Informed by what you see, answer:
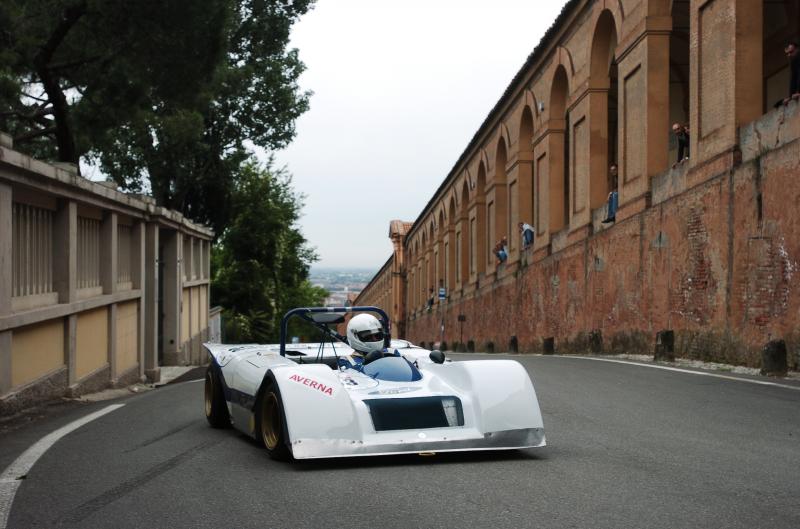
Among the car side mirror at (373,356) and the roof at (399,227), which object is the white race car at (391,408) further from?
the roof at (399,227)

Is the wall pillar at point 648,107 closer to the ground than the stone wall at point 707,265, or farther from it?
farther from it

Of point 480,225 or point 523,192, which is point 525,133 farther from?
point 480,225

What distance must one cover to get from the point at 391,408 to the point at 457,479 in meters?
1.01

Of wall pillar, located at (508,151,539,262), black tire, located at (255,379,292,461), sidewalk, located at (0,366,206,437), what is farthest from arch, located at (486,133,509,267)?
black tire, located at (255,379,292,461)

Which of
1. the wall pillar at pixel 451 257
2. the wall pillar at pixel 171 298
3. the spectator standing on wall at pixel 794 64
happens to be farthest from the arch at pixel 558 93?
the wall pillar at pixel 451 257

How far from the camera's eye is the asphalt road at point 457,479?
16.3 feet

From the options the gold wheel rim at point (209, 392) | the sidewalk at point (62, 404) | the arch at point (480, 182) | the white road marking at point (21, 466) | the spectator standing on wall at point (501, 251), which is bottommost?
the sidewalk at point (62, 404)

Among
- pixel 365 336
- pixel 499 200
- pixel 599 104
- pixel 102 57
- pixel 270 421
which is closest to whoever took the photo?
pixel 270 421

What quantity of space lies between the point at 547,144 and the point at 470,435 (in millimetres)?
26529

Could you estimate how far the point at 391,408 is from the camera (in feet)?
22.9

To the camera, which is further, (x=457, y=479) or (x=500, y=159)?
(x=500, y=159)

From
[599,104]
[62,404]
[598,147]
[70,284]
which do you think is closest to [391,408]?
[62,404]

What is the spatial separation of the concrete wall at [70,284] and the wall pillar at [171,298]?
4145 millimetres

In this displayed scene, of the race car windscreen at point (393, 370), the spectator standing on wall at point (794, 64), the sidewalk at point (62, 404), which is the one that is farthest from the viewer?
the spectator standing on wall at point (794, 64)
